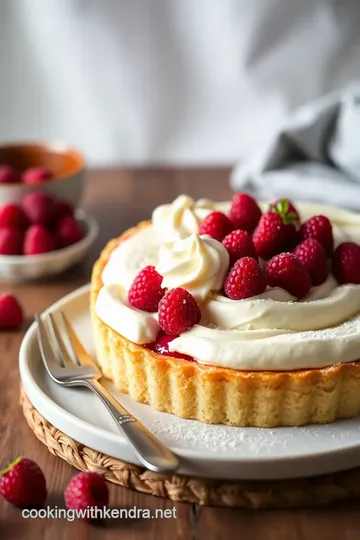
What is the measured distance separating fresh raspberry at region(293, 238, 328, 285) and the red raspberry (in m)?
0.06

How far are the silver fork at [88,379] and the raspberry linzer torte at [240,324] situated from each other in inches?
2.4

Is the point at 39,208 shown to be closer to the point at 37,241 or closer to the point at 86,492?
the point at 37,241

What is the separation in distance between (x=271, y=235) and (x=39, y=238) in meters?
0.97

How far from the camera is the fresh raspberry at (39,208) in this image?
284 cm

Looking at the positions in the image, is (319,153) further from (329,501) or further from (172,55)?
(329,501)

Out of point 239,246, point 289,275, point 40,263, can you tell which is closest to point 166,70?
point 40,263

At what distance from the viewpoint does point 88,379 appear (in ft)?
6.53

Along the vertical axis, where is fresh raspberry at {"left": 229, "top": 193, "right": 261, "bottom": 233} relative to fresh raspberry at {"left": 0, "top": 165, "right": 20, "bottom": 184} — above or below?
above

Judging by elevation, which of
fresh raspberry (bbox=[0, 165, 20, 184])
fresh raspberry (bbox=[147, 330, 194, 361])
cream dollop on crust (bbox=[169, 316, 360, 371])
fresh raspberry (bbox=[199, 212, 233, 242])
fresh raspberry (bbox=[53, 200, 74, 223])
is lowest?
fresh raspberry (bbox=[53, 200, 74, 223])

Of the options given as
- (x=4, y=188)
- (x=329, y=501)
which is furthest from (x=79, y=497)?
(x=4, y=188)

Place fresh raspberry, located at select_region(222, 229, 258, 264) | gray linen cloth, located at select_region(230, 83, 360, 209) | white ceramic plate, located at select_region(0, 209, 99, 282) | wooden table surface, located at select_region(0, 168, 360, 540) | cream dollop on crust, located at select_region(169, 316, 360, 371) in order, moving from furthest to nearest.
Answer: gray linen cloth, located at select_region(230, 83, 360, 209), white ceramic plate, located at select_region(0, 209, 99, 282), fresh raspberry, located at select_region(222, 229, 258, 264), cream dollop on crust, located at select_region(169, 316, 360, 371), wooden table surface, located at select_region(0, 168, 360, 540)

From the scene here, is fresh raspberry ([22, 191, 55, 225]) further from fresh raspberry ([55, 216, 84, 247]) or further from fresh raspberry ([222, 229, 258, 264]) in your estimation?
fresh raspberry ([222, 229, 258, 264])

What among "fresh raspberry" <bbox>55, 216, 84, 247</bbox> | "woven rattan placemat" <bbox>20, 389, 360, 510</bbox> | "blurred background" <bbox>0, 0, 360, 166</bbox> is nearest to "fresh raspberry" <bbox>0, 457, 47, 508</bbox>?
"woven rattan placemat" <bbox>20, 389, 360, 510</bbox>

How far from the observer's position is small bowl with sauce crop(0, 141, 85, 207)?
2936mm
